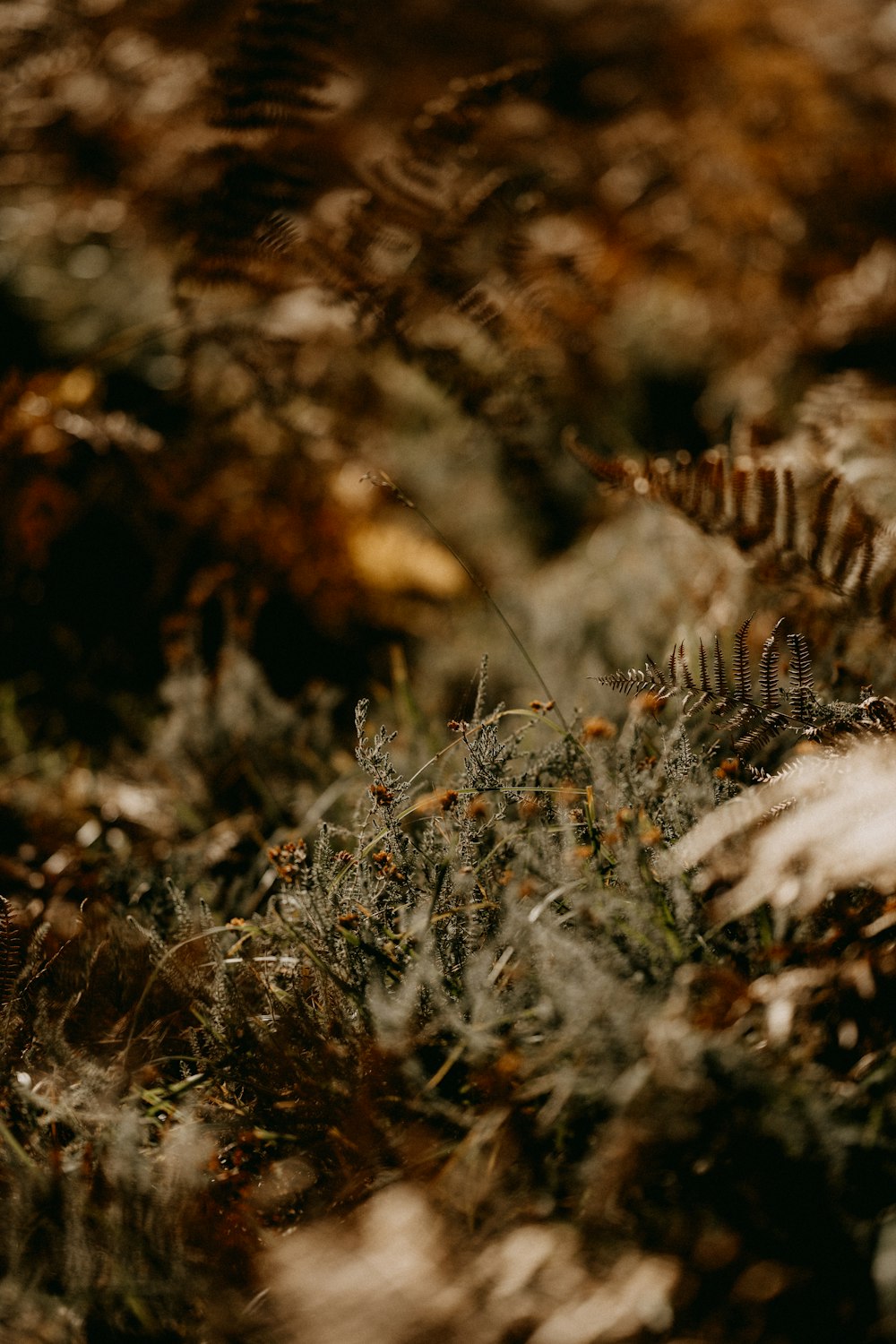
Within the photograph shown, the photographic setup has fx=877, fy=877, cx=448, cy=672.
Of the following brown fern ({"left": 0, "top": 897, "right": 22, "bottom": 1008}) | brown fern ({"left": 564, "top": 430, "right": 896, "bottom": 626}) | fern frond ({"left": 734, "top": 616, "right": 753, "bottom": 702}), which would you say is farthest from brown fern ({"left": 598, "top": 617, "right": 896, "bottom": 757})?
brown fern ({"left": 0, "top": 897, "right": 22, "bottom": 1008})

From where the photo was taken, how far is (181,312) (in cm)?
190

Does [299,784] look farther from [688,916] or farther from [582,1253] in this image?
[582,1253]

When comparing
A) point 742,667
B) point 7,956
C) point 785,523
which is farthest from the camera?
point 785,523

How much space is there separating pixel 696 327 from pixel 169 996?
234cm

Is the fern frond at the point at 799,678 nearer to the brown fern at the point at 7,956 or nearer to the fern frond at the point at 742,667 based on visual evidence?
the fern frond at the point at 742,667

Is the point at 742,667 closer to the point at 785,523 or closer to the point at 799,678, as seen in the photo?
the point at 799,678

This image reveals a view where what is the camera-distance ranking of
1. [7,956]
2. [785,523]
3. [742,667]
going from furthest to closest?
[785,523], [7,956], [742,667]

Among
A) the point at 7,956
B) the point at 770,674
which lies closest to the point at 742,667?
the point at 770,674

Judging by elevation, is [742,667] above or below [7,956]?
above

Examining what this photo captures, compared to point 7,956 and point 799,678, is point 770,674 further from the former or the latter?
point 7,956

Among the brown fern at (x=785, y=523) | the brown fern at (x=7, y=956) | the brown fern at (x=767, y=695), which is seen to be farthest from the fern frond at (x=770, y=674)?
the brown fern at (x=7, y=956)

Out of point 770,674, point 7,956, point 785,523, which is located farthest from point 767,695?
point 7,956

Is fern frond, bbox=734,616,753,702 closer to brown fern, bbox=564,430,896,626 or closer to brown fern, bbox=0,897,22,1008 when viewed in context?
brown fern, bbox=564,430,896,626

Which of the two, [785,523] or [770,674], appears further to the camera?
[785,523]
